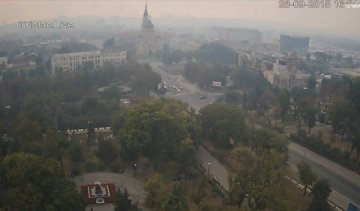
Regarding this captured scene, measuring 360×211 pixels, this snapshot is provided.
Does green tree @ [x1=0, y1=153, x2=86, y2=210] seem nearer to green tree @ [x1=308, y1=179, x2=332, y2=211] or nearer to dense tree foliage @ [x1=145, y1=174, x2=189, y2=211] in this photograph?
dense tree foliage @ [x1=145, y1=174, x2=189, y2=211]

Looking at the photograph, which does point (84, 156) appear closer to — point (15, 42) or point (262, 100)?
point (262, 100)

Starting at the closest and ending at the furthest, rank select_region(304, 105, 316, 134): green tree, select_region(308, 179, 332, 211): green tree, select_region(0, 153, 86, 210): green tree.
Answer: select_region(0, 153, 86, 210): green tree
select_region(308, 179, 332, 211): green tree
select_region(304, 105, 316, 134): green tree

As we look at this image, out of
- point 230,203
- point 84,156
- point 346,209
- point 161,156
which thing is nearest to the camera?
point 230,203

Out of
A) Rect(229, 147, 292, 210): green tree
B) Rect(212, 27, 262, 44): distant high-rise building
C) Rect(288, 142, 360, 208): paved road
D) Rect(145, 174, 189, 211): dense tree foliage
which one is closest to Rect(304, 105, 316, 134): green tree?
Rect(288, 142, 360, 208): paved road

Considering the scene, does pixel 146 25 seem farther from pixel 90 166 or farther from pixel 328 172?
pixel 328 172

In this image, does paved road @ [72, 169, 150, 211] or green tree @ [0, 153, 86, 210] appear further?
paved road @ [72, 169, 150, 211]

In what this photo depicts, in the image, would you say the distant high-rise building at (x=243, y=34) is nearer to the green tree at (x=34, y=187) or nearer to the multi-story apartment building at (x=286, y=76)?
the multi-story apartment building at (x=286, y=76)

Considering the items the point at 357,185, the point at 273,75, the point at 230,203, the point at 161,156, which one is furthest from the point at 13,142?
the point at 273,75
